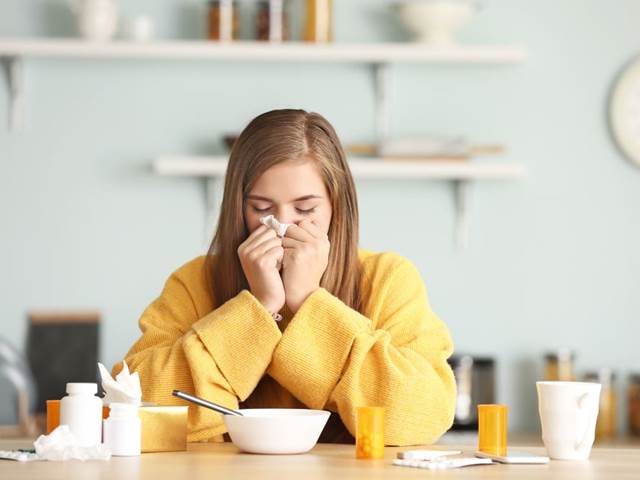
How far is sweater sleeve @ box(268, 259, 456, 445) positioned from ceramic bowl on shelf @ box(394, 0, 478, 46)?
1.93 metres

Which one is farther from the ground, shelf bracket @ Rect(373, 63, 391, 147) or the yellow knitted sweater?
shelf bracket @ Rect(373, 63, 391, 147)

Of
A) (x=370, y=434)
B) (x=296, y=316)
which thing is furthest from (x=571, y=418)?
(x=296, y=316)

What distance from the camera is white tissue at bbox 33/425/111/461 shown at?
125 cm

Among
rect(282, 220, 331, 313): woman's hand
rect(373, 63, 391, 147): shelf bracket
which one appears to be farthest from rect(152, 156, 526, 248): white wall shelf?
rect(282, 220, 331, 313): woman's hand

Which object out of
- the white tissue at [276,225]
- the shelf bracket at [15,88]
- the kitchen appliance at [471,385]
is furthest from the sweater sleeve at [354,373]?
the shelf bracket at [15,88]

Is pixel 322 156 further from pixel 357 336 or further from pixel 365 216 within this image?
pixel 365 216

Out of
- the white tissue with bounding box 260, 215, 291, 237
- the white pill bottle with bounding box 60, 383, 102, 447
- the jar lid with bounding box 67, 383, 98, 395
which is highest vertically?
the white tissue with bounding box 260, 215, 291, 237

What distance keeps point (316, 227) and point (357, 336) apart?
0.28 m

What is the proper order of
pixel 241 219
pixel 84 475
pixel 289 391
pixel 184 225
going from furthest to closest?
pixel 184 225 < pixel 241 219 < pixel 289 391 < pixel 84 475

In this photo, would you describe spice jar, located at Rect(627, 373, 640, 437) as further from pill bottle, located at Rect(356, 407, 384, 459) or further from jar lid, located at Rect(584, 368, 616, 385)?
pill bottle, located at Rect(356, 407, 384, 459)

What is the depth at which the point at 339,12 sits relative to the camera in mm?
3516

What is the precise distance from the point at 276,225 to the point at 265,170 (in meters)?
0.11

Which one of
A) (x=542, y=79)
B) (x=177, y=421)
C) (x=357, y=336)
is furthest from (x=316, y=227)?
(x=542, y=79)

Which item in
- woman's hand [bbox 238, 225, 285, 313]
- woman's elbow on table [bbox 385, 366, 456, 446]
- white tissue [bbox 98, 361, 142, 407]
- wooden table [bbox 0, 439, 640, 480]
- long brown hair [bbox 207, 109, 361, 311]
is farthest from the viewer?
long brown hair [bbox 207, 109, 361, 311]
